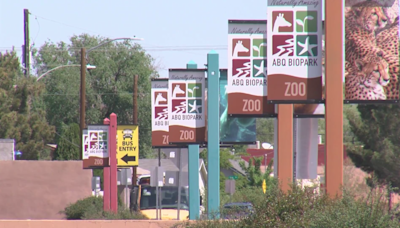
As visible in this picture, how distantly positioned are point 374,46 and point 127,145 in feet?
57.4

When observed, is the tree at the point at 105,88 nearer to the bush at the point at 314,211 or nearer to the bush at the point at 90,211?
the bush at the point at 90,211

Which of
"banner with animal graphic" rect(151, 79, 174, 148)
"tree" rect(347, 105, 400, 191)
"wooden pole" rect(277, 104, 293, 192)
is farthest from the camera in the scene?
"tree" rect(347, 105, 400, 191)

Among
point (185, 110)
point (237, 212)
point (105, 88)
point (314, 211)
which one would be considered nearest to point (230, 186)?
point (185, 110)

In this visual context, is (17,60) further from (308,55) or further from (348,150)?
(308,55)

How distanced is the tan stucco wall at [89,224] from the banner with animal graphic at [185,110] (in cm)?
343

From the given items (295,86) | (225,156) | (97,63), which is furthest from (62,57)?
(295,86)

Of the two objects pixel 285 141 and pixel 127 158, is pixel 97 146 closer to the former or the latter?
pixel 127 158

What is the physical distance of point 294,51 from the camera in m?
10.9

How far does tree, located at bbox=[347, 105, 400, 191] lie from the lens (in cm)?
2386

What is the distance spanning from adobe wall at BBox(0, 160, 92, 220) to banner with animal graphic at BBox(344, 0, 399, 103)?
762 inches

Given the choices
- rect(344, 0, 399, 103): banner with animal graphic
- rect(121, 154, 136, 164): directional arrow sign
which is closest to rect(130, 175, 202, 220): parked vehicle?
rect(121, 154, 136, 164): directional arrow sign

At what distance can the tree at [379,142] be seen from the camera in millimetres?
23859

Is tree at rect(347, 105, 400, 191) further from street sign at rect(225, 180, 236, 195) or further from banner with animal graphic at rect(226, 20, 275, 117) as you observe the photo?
banner with animal graphic at rect(226, 20, 275, 117)

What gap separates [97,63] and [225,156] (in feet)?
49.3
